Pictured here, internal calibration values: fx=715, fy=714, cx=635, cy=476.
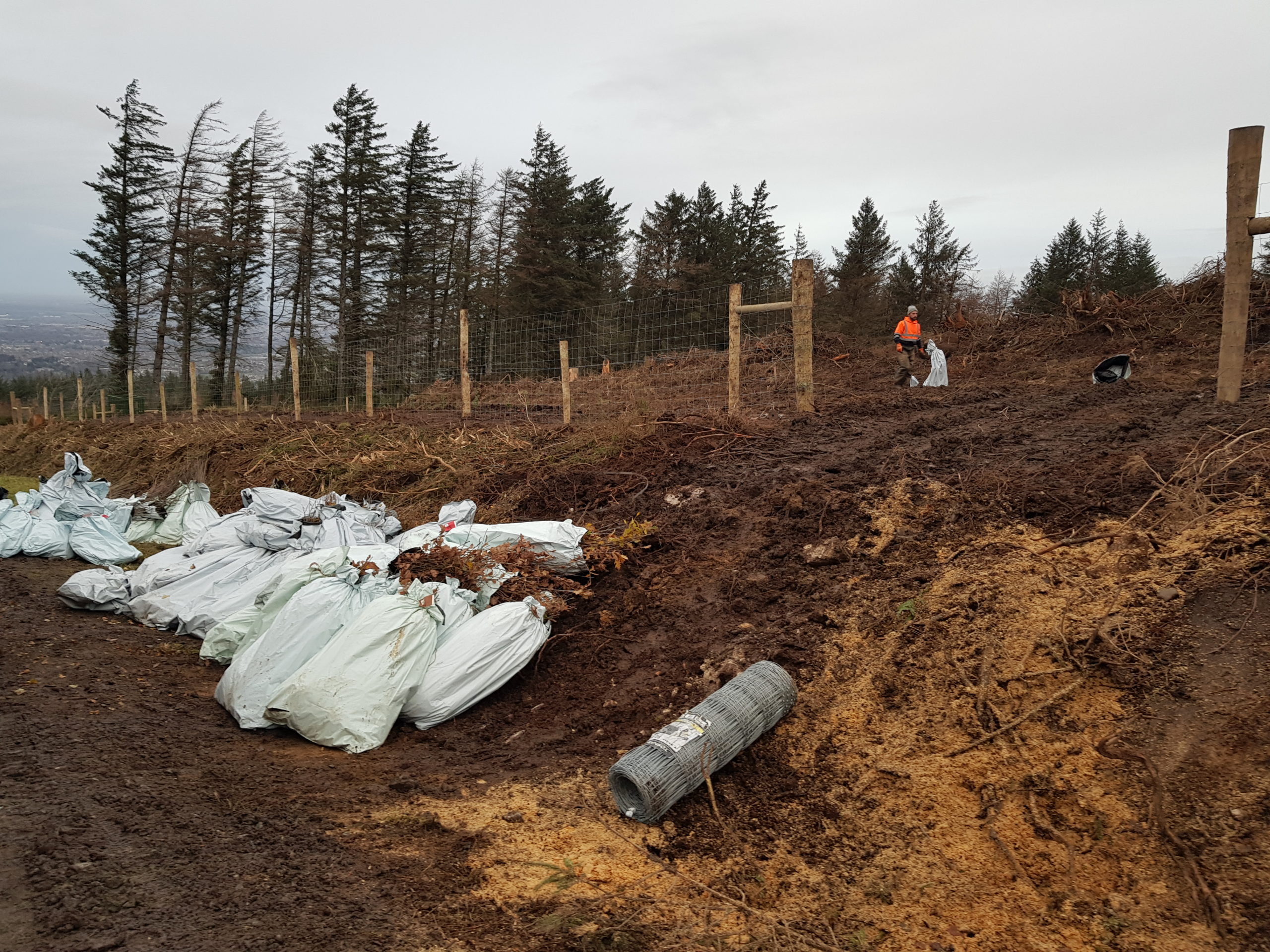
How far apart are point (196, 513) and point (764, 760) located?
8374 millimetres

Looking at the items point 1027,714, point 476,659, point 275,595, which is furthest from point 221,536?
point 1027,714

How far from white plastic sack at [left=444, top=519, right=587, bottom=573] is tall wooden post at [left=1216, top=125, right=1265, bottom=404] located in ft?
15.4

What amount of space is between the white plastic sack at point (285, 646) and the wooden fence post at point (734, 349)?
4118 mm

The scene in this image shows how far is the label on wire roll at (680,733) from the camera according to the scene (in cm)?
297

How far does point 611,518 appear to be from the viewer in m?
5.95

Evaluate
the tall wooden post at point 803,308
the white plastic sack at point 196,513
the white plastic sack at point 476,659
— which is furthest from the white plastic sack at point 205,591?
the tall wooden post at point 803,308

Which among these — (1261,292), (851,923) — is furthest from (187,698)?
(1261,292)

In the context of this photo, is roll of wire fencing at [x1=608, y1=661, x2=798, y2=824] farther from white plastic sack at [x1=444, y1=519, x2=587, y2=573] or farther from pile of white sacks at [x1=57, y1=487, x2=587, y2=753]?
white plastic sack at [x1=444, y1=519, x2=587, y2=573]

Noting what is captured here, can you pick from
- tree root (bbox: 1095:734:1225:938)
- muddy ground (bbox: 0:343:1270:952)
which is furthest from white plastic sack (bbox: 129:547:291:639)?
tree root (bbox: 1095:734:1225:938)

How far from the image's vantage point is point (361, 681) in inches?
153

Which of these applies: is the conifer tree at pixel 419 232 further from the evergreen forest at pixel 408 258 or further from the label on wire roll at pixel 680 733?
the label on wire roll at pixel 680 733

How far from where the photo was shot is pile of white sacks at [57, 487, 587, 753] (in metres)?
3.87

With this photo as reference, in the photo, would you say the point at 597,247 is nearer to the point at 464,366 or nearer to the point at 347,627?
the point at 464,366

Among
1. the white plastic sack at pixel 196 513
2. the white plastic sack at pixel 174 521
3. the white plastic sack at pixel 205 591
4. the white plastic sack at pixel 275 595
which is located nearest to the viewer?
the white plastic sack at pixel 275 595
